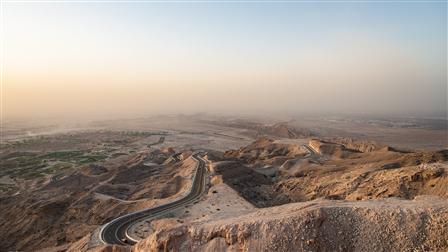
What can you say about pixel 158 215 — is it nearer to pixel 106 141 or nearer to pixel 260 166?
pixel 260 166

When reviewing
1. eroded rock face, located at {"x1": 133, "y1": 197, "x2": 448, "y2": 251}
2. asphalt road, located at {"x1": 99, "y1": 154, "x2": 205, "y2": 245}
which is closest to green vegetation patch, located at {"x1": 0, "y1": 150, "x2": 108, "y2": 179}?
asphalt road, located at {"x1": 99, "y1": 154, "x2": 205, "y2": 245}

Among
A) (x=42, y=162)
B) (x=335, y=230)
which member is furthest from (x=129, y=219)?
(x=42, y=162)

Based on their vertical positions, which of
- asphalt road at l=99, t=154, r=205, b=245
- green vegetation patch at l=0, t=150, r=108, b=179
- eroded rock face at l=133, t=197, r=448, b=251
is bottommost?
green vegetation patch at l=0, t=150, r=108, b=179

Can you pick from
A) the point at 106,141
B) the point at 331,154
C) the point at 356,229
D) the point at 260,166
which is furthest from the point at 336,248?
the point at 106,141

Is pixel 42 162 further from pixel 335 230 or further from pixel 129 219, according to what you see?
pixel 335 230

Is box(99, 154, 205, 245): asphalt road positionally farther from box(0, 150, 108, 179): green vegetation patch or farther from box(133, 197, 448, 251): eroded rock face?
box(0, 150, 108, 179): green vegetation patch
